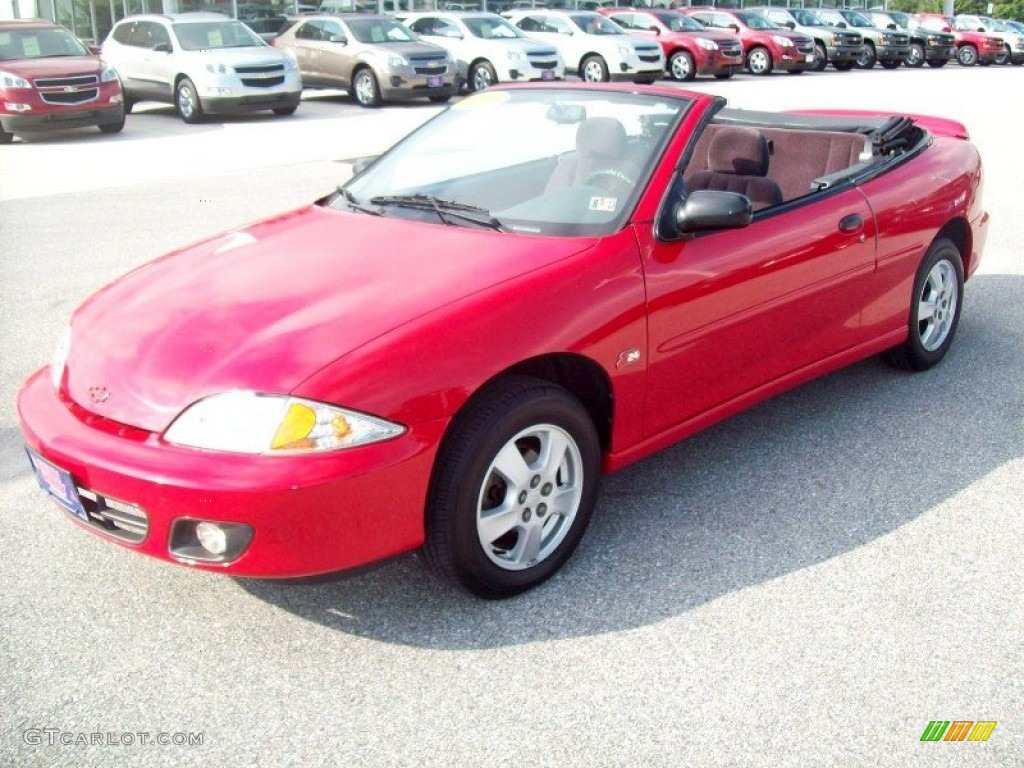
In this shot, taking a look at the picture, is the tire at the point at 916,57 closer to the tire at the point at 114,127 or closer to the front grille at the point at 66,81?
the tire at the point at 114,127

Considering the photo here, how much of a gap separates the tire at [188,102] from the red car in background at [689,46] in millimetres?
11722

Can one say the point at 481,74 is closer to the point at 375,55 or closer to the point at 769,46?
the point at 375,55

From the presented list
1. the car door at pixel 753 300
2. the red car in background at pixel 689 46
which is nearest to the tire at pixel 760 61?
the red car in background at pixel 689 46

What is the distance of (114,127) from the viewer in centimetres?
1588

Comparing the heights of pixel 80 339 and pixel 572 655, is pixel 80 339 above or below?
above

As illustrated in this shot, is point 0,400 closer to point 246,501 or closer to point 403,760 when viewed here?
point 246,501

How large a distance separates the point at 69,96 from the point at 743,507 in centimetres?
1339

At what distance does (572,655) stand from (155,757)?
3.74 feet

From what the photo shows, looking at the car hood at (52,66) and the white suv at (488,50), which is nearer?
the car hood at (52,66)

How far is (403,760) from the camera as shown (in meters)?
2.76

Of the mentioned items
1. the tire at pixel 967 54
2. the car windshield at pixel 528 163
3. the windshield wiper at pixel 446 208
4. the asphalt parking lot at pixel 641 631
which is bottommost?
the tire at pixel 967 54

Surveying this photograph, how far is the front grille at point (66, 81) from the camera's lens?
1462 cm

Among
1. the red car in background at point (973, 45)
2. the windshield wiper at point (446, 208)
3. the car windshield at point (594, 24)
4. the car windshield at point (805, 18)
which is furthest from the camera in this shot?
the red car in background at point (973, 45)

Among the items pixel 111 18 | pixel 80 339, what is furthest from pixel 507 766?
pixel 111 18
